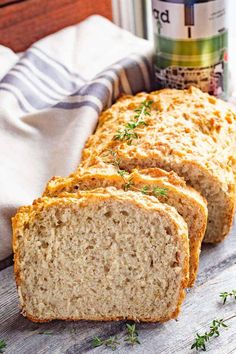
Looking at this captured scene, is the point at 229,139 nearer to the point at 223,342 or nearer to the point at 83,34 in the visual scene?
the point at 223,342

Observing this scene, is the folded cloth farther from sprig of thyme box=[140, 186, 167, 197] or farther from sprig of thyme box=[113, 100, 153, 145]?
sprig of thyme box=[140, 186, 167, 197]

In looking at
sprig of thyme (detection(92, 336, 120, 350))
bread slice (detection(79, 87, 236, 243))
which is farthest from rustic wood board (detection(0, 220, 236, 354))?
bread slice (detection(79, 87, 236, 243))

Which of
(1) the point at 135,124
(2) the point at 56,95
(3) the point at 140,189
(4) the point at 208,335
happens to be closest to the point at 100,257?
(3) the point at 140,189

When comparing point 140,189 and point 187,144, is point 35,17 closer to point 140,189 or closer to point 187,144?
point 187,144

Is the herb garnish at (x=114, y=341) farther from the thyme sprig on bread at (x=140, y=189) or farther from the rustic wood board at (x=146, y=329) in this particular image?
the thyme sprig on bread at (x=140, y=189)

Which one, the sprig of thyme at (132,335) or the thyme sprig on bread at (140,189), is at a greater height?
the thyme sprig on bread at (140,189)

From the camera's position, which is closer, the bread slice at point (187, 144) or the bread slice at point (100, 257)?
the bread slice at point (100, 257)

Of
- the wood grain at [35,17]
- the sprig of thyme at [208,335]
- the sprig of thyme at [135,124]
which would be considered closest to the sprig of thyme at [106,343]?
the sprig of thyme at [208,335]
